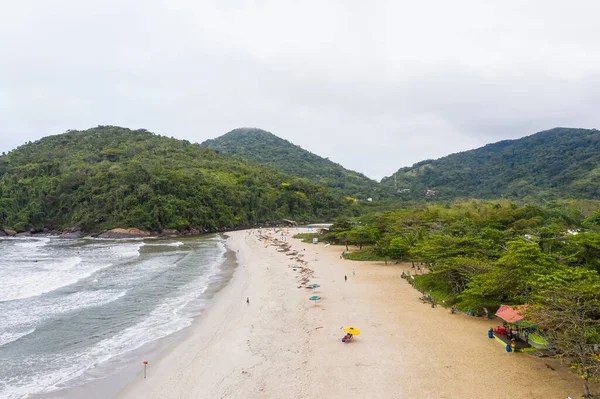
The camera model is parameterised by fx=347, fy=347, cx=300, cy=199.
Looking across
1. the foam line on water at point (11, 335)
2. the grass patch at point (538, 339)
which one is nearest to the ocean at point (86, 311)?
the foam line on water at point (11, 335)

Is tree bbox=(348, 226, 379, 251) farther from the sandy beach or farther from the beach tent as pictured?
the beach tent

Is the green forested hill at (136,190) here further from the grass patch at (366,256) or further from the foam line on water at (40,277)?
the grass patch at (366,256)

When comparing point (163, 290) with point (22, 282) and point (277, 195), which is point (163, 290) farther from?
point (277, 195)

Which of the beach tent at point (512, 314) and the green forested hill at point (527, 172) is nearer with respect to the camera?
the beach tent at point (512, 314)

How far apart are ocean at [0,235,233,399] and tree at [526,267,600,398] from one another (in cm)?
1651

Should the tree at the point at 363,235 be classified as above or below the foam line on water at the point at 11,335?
above

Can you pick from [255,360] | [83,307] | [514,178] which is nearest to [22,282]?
[83,307]

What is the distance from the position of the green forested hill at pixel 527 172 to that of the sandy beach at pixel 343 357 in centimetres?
9815

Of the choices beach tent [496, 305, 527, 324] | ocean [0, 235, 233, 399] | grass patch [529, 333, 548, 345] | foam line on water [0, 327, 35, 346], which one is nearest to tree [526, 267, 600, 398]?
grass patch [529, 333, 548, 345]

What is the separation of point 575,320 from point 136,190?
83631 millimetres

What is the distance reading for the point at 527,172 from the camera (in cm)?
14438

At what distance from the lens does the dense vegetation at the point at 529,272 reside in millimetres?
12016

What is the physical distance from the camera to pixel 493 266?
1962 cm

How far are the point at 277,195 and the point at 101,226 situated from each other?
172 feet
